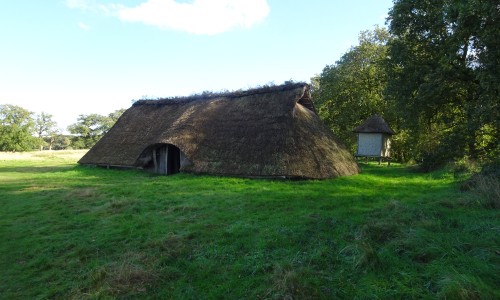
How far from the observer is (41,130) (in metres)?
70.4

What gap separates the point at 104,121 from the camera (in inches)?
2672

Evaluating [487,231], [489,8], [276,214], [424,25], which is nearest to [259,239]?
[276,214]

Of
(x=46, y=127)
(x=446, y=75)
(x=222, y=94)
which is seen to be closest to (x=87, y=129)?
(x=46, y=127)

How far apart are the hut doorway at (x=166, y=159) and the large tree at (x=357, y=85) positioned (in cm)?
1802

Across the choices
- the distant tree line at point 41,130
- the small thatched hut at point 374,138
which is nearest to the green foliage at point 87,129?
the distant tree line at point 41,130

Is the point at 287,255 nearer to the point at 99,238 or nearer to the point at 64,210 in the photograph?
the point at 99,238

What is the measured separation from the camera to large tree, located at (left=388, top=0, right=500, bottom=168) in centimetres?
1154

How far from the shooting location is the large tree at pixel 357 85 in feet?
99.0

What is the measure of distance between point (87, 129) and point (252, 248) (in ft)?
230

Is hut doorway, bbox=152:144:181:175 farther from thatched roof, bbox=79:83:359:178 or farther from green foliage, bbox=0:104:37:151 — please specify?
green foliage, bbox=0:104:37:151

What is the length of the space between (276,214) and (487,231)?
4.33 metres

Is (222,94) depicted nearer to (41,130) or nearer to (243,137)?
(243,137)

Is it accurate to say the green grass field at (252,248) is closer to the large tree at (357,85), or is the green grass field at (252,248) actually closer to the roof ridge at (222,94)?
the roof ridge at (222,94)

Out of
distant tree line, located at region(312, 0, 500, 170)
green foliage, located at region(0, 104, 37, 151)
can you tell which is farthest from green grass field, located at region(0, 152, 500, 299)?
green foliage, located at region(0, 104, 37, 151)
